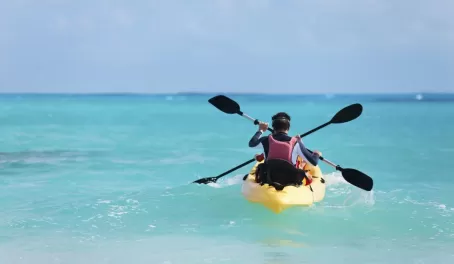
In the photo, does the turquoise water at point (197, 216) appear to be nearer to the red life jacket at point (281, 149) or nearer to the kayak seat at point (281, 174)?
the kayak seat at point (281, 174)

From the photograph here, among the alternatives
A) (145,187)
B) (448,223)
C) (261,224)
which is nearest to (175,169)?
(145,187)

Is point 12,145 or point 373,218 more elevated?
point 12,145

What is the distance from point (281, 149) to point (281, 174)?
398 mm

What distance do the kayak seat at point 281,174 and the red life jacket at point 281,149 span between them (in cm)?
6

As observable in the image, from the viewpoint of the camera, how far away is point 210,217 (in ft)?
33.6

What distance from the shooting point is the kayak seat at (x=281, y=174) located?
9.11 metres

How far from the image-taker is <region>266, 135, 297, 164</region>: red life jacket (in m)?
8.99

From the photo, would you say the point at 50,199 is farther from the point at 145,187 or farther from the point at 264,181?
the point at 264,181

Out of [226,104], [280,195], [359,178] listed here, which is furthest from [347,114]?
[280,195]

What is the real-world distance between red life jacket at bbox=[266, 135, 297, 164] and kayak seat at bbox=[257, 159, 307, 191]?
0.06 m

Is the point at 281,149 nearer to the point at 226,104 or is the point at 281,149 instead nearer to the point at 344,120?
the point at 344,120

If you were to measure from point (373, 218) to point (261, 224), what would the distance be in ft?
6.14

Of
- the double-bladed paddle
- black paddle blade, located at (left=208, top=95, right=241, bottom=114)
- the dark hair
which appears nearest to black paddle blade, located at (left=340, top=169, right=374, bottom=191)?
the double-bladed paddle

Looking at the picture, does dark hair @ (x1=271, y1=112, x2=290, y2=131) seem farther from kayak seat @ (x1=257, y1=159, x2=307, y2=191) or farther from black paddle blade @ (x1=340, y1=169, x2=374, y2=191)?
black paddle blade @ (x1=340, y1=169, x2=374, y2=191)
